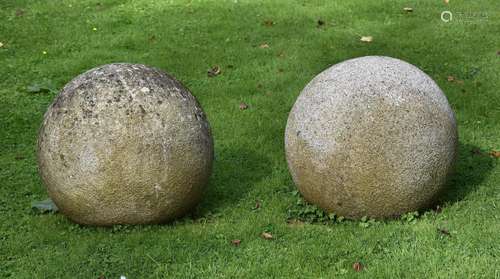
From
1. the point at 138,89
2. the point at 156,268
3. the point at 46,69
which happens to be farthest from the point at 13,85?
the point at 156,268

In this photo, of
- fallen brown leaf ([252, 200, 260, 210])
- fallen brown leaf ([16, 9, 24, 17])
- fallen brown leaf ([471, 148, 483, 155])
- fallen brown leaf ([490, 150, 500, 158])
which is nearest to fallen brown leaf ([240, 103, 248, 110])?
fallen brown leaf ([252, 200, 260, 210])

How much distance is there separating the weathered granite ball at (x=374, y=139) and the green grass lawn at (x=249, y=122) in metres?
0.27

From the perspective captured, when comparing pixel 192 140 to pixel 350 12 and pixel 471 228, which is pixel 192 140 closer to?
pixel 471 228

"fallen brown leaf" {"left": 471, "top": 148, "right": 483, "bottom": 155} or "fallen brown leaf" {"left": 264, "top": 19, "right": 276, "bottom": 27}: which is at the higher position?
"fallen brown leaf" {"left": 264, "top": 19, "right": 276, "bottom": 27}

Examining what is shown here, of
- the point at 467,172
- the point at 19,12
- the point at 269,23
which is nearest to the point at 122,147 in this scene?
the point at 467,172

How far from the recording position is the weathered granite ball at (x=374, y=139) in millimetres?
5656

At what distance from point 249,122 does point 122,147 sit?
3201mm

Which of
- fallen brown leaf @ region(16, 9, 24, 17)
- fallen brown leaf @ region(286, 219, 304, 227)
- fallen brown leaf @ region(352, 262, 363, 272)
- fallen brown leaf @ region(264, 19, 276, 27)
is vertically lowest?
fallen brown leaf @ region(286, 219, 304, 227)

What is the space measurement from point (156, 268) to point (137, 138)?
109cm

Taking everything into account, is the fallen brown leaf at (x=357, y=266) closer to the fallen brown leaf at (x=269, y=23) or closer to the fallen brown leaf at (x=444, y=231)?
the fallen brown leaf at (x=444, y=231)

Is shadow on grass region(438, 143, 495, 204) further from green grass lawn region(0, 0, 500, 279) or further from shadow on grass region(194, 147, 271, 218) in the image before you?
shadow on grass region(194, 147, 271, 218)

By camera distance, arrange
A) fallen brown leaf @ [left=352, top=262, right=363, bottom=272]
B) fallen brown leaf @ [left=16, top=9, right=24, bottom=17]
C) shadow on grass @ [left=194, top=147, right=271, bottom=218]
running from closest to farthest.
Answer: fallen brown leaf @ [left=352, top=262, right=363, bottom=272] < shadow on grass @ [left=194, top=147, right=271, bottom=218] < fallen brown leaf @ [left=16, top=9, right=24, bottom=17]

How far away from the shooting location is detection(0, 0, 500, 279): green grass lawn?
5445mm

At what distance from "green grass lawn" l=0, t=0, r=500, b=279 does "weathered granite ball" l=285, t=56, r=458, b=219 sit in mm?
275
